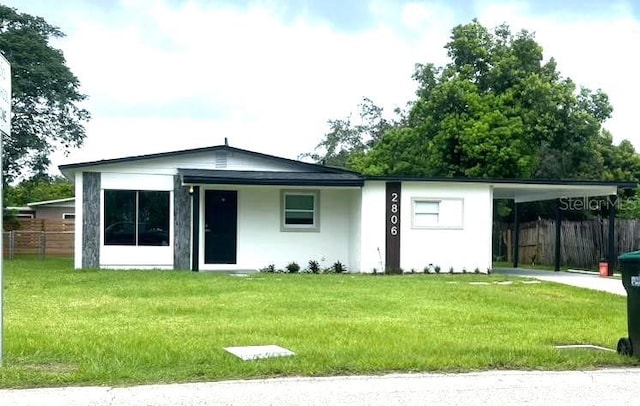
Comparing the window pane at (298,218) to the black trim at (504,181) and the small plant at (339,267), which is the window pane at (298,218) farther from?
the black trim at (504,181)

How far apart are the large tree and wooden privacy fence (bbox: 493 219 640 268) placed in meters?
19.3

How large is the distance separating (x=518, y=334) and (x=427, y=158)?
86.7 feet

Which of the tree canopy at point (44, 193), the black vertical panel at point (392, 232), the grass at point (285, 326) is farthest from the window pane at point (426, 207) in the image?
the tree canopy at point (44, 193)

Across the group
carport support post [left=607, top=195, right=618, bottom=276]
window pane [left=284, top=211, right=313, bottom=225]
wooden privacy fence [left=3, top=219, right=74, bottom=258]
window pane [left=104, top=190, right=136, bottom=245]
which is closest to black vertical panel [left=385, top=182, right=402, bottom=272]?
window pane [left=284, top=211, right=313, bottom=225]

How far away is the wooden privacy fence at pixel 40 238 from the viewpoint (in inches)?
1369

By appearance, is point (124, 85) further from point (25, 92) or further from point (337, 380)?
point (337, 380)

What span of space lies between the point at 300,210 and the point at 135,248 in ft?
16.2

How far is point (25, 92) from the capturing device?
29172 millimetres

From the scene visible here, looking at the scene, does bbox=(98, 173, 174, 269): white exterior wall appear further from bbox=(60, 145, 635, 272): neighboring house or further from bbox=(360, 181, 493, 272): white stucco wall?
bbox=(360, 181, 493, 272): white stucco wall

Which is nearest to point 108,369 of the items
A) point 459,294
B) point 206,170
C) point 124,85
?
point 459,294

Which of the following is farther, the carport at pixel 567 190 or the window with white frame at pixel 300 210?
the window with white frame at pixel 300 210

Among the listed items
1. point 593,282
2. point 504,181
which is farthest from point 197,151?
point 593,282

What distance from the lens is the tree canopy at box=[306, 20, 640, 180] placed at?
109 feet

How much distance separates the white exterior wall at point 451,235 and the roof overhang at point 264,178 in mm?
1824
